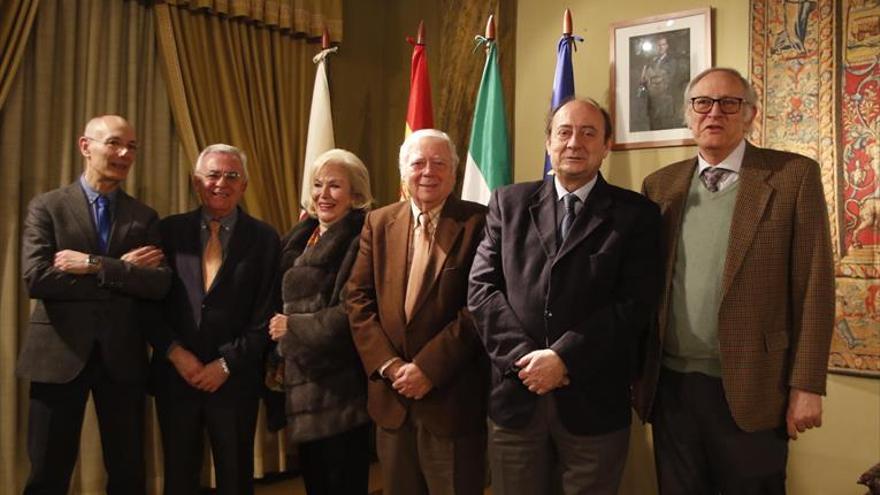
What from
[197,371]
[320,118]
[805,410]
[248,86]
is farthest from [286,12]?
[805,410]

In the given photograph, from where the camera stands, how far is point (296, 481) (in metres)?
3.65

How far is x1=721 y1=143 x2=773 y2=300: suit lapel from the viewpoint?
1.79 m

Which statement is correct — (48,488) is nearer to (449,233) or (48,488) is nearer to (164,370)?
(164,370)

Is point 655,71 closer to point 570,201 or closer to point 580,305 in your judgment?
point 570,201

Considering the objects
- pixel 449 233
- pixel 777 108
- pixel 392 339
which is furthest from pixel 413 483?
pixel 777 108

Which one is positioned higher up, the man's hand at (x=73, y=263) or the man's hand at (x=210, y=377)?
the man's hand at (x=73, y=263)

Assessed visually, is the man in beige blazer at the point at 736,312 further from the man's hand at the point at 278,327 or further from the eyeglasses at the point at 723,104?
the man's hand at the point at 278,327

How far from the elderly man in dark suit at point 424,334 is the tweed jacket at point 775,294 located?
0.71 metres

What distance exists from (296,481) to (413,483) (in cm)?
180

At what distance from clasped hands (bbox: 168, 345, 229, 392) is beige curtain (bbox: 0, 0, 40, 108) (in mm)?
1316

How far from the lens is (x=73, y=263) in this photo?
2.27 meters

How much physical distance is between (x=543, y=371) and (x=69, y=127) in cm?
237

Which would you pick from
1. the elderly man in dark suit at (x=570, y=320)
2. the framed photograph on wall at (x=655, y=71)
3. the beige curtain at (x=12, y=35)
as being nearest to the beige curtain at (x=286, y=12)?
the beige curtain at (x=12, y=35)

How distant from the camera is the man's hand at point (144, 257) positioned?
7.71 feet
